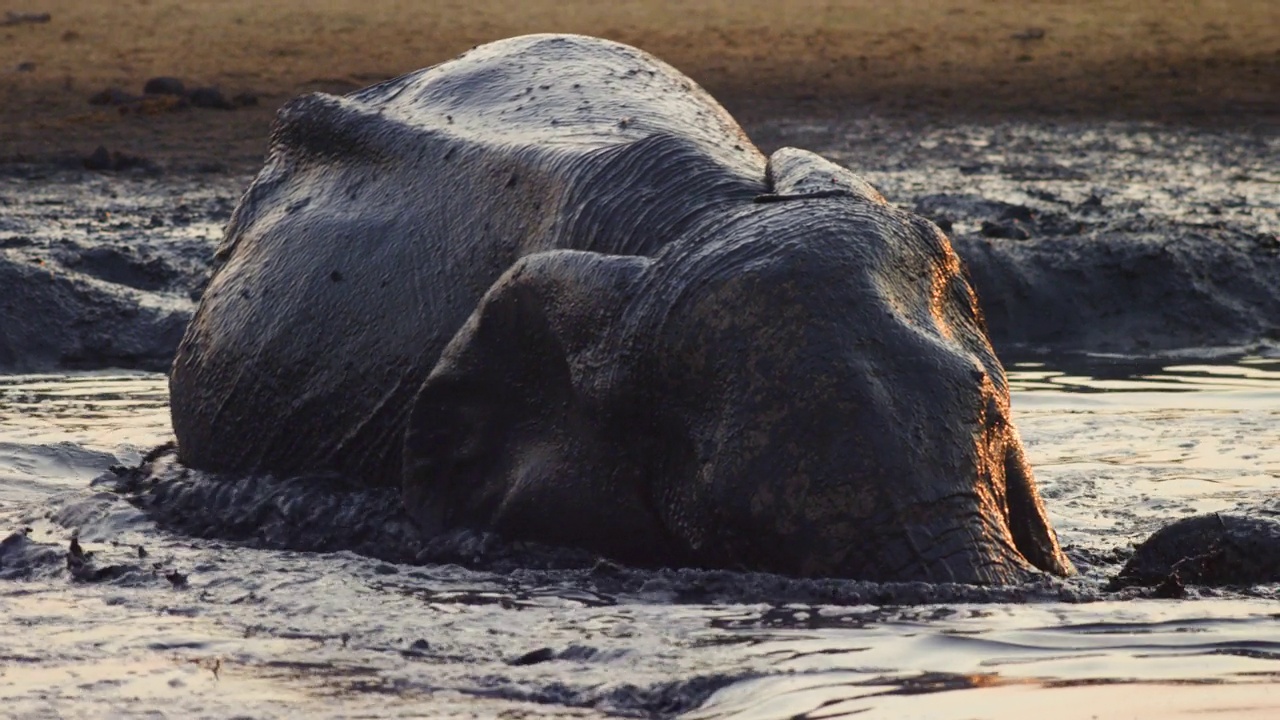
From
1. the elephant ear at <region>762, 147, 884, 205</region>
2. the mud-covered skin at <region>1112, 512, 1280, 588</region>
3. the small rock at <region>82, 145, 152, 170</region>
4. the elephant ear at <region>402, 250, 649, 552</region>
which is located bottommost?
the small rock at <region>82, 145, 152, 170</region>

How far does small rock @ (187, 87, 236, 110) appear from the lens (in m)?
15.8

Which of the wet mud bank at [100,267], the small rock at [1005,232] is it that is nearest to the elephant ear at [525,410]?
the wet mud bank at [100,267]

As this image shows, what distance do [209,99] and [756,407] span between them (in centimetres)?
1251

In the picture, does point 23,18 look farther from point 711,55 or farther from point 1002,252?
point 1002,252

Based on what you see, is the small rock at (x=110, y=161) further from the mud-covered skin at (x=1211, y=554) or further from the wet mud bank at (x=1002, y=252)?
the mud-covered skin at (x=1211, y=554)

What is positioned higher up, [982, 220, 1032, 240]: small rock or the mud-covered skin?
the mud-covered skin

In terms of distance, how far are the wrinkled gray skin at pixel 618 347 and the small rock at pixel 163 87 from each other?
10.7m

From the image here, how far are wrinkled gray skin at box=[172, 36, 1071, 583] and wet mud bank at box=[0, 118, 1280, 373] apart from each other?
352cm

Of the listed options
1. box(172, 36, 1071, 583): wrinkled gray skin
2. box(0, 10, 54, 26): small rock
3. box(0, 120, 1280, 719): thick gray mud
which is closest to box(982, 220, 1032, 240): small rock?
box(0, 120, 1280, 719): thick gray mud

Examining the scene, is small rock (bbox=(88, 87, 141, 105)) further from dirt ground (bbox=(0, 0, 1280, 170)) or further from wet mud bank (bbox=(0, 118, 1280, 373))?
wet mud bank (bbox=(0, 118, 1280, 373))

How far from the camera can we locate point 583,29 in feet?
67.9

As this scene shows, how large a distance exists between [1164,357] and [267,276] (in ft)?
15.0

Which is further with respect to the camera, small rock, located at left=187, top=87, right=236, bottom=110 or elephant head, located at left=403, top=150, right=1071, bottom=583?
small rock, located at left=187, top=87, right=236, bottom=110

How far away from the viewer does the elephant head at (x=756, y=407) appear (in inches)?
157
